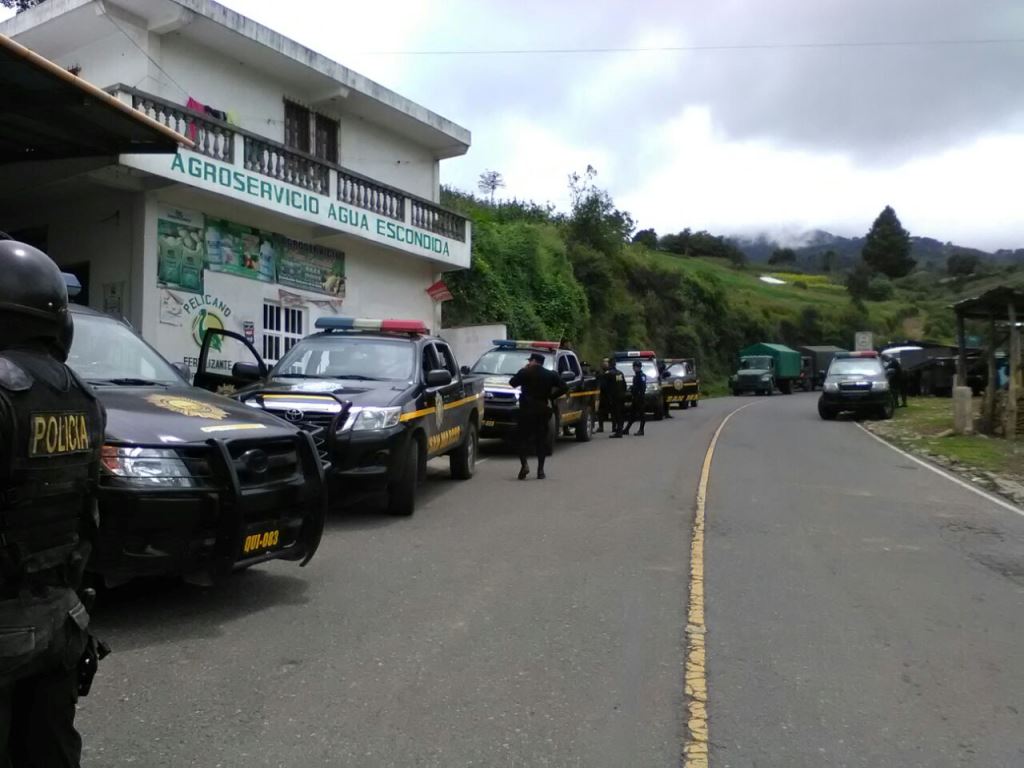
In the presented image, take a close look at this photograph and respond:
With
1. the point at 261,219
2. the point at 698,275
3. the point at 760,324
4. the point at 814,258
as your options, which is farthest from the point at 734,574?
the point at 814,258

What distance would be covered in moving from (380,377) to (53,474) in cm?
737

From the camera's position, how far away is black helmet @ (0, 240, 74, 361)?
2352mm

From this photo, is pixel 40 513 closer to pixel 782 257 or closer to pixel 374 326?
pixel 374 326

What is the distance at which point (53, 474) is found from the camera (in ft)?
7.58

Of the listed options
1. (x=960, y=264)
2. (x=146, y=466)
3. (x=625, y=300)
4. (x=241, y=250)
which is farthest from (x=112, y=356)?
(x=960, y=264)

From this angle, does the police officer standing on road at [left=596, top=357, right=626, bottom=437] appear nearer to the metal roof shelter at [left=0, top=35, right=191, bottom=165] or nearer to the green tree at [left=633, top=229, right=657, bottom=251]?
the metal roof shelter at [left=0, top=35, right=191, bottom=165]

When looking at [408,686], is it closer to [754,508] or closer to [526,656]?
[526,656]

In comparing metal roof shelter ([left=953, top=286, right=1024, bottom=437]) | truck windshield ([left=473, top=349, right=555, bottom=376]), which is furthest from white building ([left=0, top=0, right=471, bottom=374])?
metal roof shelter ([left=953, top=286, right=1024, bottom=437])

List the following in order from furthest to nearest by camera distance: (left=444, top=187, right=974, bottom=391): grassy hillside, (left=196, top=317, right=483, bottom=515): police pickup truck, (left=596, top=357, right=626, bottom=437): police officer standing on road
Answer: (left=444, top=187, right=974, bottom=391): grassy hillside
(left=596, top=357, right=626, bottom=437): police officer standing on road
(left=196, top=317, right=483, bottom=515): police pickup truck

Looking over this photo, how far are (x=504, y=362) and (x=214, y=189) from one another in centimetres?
574

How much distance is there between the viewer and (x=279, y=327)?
18016 millimetres

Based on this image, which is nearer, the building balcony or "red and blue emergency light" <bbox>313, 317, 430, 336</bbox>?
"red and blue emergency light" <bbox>313, 317, 430, 336</bbox>

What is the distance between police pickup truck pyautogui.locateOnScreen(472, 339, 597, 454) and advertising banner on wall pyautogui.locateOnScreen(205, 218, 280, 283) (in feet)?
14.6

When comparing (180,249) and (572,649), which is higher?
(180,249)
